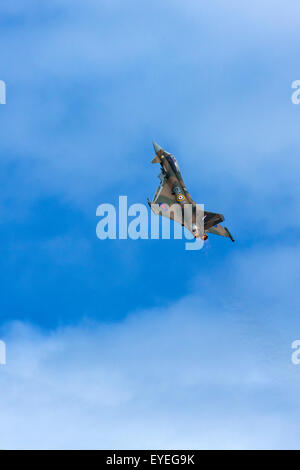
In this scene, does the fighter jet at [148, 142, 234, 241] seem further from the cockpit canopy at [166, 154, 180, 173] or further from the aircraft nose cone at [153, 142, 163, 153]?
the aircraft nose cone at [153, 142, 163, 153]

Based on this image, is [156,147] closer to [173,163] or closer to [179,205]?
[173,163]

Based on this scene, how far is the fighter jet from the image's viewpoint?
124 metres

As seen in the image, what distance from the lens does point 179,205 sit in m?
125

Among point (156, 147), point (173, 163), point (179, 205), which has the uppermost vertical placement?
point (156, 147)

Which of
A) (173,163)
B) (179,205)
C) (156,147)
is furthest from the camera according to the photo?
(156,147)

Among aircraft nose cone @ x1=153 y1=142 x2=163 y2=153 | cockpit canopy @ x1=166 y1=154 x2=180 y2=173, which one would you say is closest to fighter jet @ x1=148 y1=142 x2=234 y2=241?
cockpit canopy @ x1=166 y1=154 x2=180 y2=173

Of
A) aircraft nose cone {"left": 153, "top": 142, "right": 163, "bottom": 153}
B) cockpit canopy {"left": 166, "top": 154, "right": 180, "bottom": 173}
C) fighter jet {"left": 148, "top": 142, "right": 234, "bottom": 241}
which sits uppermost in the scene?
aircraft nose cone {"left": 153, "top": 142, "right": 163, "bottom": 153}

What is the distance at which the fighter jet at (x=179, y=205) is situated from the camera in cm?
12425

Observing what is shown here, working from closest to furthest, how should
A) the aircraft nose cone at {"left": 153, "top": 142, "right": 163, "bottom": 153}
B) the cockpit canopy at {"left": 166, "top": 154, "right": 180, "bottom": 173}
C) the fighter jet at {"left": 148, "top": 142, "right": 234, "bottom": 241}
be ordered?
the fighter jet at {"left": 148, "top": 142, "right": 234, "bottom": 241} → the cockpit canopy at {"left": 166, "top": 154, "right": 180, "bottom": 173} → the aircraft nose cone at {"left": 153, "top": 142, "right": 163, "bottom": 153}

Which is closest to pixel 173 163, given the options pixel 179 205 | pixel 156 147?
pixel 156 147

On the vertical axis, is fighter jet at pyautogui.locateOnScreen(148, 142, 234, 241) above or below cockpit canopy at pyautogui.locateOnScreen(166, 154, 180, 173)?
below
